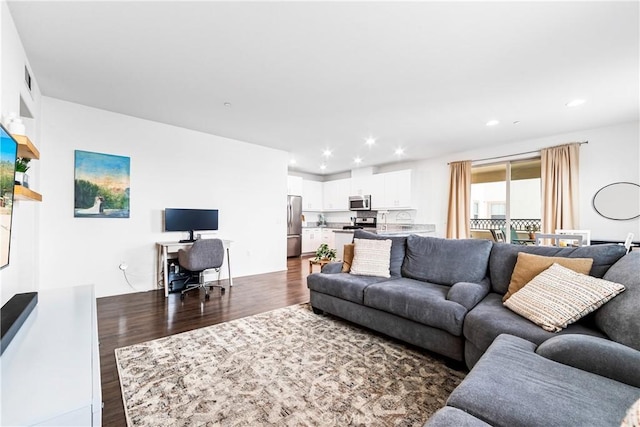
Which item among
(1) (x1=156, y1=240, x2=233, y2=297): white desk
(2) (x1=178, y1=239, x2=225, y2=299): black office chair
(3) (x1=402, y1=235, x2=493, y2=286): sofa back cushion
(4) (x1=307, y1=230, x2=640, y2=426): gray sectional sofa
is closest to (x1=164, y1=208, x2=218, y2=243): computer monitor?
(1) (x1=156, y1=240, x2=233, y2=297): white desk

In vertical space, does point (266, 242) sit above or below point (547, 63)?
below

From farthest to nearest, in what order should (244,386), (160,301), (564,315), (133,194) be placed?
(133,194) → (160,301) → (244,386) → (564,315)

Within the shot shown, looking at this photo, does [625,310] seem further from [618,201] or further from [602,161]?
[602,161]

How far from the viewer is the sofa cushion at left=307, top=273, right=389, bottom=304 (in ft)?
8.77

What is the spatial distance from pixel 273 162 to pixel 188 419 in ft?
15.2

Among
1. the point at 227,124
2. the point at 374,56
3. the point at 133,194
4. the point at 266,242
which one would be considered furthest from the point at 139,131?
the point at 374,56

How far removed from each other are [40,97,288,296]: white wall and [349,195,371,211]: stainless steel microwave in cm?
235

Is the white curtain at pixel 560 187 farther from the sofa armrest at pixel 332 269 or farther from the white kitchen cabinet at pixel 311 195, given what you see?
the white kitchen cabinet at pixel 311 195

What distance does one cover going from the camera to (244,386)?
1824 mm

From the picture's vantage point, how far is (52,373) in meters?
0.89

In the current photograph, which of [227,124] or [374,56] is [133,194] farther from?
[374,56]

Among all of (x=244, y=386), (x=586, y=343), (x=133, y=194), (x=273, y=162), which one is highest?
(x=273, y=162)

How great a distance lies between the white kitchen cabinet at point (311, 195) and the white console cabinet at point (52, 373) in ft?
21.9

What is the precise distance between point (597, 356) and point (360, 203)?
598 centimetres
